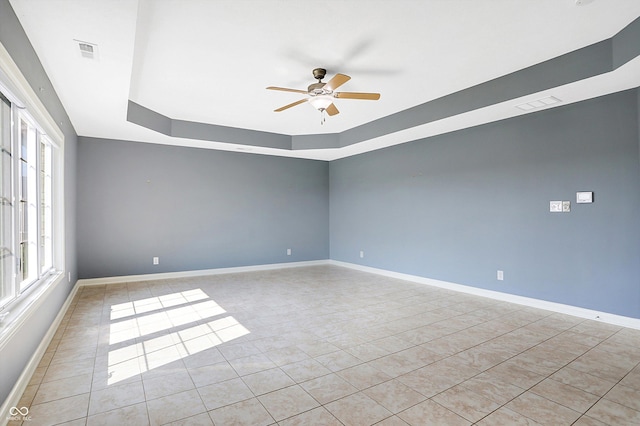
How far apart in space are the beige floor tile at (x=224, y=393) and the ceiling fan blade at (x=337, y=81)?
2.57 metres

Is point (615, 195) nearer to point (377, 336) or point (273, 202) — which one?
point (377, 336)

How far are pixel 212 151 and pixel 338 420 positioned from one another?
→ 5507mm

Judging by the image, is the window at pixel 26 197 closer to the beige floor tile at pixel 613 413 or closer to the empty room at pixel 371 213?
the empty room at pixel 371 213

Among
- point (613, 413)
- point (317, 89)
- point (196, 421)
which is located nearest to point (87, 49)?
point (317, 89)

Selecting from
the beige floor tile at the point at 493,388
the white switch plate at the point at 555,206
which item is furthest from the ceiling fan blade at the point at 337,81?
the white switch plate at the point at 555,206

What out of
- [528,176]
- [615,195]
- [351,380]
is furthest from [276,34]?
[615,195]

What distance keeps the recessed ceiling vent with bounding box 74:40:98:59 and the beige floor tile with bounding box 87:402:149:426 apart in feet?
8.22

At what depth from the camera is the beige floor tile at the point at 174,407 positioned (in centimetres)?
192

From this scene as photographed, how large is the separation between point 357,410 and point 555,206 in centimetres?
350

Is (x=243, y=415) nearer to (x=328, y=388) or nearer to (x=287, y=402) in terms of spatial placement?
(x=287, y=402)

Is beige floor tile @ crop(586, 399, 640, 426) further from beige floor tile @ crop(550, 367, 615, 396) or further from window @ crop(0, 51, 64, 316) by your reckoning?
window @ crop(0, 51, 64, 316)

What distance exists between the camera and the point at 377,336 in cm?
321

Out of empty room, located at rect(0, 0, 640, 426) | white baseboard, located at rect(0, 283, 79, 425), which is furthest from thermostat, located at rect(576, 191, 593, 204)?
white baseboard, located at rect(0, 283, 79, 425)

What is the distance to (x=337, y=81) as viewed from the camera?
3104 millimetres
